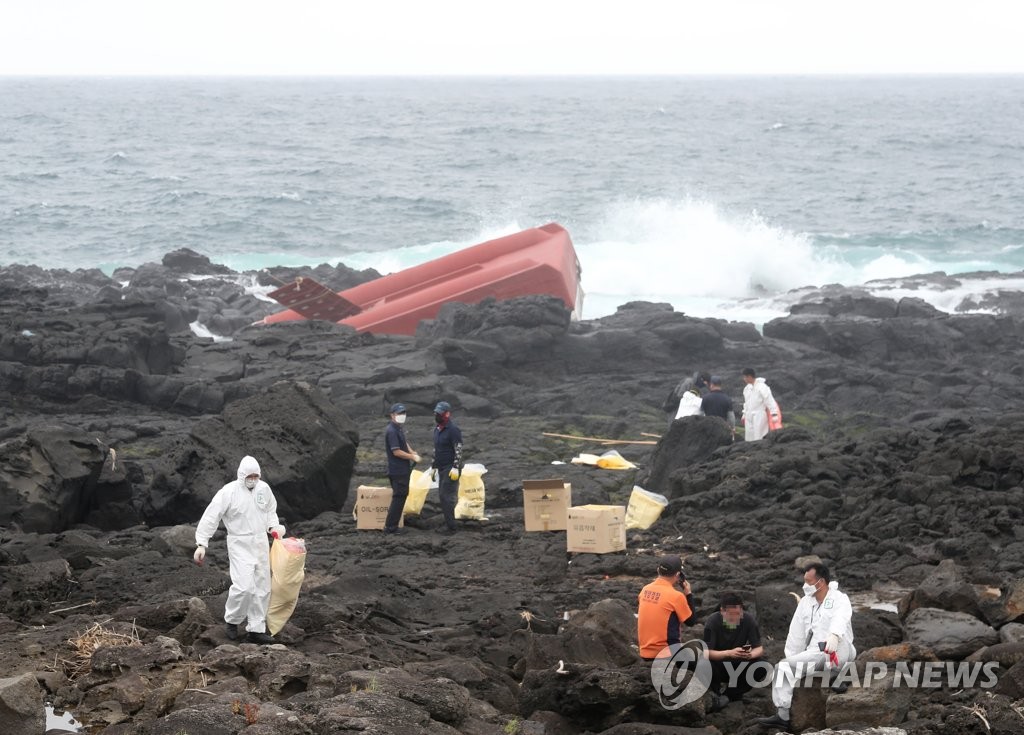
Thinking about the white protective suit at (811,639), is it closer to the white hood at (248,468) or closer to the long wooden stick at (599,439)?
the white hood at (248,468)

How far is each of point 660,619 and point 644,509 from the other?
476cm

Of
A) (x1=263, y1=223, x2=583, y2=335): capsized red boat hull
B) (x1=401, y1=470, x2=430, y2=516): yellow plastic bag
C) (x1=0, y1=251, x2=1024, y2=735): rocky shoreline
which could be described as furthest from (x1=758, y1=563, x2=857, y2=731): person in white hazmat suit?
(x1=263, y1=223, x2=583, y2=335): capsized red boat hull

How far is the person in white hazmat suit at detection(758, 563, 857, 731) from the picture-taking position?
7.40 meters

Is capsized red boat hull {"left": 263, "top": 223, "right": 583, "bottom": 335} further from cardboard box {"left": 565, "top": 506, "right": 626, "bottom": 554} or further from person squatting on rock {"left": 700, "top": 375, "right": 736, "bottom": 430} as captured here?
cardboard box {"left": 565, "top": 506, "right": 626, "bottom": 554}

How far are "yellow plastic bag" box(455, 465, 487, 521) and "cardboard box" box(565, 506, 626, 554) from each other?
1.73m

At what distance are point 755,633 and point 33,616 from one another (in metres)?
4.74

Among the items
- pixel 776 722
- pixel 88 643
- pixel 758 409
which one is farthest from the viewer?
pixel 758 409

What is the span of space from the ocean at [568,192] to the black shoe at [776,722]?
21611 mm

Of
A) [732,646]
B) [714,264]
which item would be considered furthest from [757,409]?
[714,264]

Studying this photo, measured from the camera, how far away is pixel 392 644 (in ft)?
28.8

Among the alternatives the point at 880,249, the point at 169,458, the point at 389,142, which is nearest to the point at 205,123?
the point at 389,142

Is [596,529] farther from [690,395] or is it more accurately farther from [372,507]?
[690,395]

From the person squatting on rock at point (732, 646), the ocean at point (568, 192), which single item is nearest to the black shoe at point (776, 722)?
the person squatting on rock at point (732, 646)

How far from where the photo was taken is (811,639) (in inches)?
299
